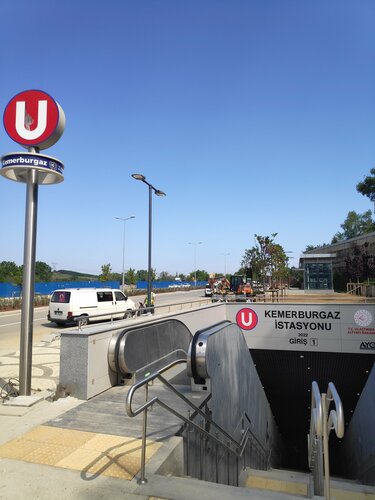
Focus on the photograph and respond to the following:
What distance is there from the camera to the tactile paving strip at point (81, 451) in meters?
3.65

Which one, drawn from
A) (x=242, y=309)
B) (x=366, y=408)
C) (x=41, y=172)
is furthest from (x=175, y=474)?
(x=242, y=309)

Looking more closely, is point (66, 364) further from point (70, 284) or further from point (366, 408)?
point (70, 284)

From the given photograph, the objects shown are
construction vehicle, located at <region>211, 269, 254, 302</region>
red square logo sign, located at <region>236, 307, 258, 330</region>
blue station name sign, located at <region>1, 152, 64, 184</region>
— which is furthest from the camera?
construction vehicle, located at <region>211, 269, 254, 302</region>

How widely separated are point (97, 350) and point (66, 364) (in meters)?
0.55

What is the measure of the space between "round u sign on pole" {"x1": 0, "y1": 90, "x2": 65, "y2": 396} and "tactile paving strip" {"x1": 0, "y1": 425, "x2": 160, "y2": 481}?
8.12 feet

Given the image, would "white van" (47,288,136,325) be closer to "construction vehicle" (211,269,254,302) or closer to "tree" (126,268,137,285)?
"construction vehicle" (211,269,254,302)

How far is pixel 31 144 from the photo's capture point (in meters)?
6.62

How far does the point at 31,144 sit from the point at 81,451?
201 inches

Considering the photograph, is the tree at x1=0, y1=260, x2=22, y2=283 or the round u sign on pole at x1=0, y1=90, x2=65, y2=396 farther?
the tree at x1=0, y1=260, x2=22, y2=283

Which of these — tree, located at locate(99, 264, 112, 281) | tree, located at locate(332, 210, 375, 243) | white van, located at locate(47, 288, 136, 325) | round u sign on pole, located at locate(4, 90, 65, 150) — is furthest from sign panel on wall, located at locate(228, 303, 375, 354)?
tree, located at locate(332, 210, 375, 243)

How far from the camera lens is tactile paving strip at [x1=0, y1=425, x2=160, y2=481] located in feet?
12.0

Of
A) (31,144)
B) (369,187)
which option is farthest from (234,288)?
(31,144)

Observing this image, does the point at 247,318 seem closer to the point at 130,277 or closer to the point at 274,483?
the point at 274,483

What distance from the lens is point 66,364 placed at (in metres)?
6.23
